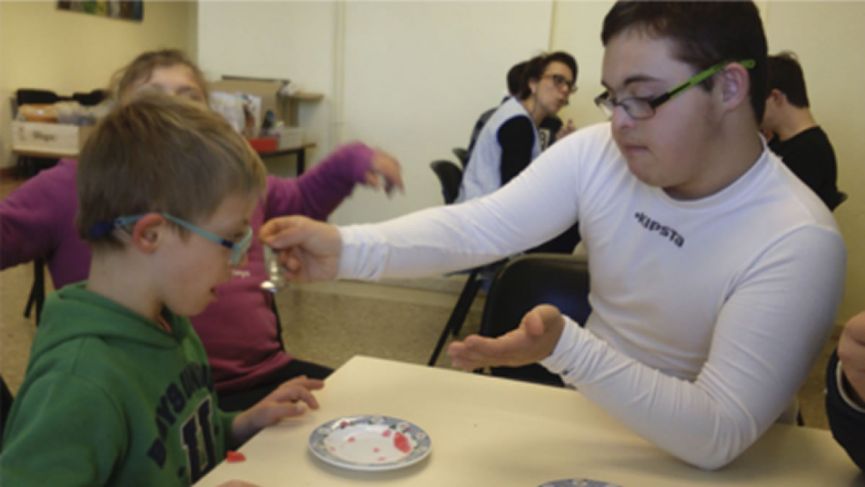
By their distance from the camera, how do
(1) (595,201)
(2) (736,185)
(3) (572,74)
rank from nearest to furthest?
(2) (736,185), (1) (595,201), (3) (572,74)

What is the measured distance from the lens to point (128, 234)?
1.03 metres

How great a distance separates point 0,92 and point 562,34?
5.43 metres

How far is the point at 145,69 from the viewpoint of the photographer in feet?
5.52

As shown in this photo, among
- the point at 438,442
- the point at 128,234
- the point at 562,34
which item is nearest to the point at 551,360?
the point at 438,442

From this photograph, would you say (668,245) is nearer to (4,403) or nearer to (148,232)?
(148,232)

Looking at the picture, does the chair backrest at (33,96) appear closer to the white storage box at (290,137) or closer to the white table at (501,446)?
the white storage box at (290,137)

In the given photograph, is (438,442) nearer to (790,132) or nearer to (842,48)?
(790,132)

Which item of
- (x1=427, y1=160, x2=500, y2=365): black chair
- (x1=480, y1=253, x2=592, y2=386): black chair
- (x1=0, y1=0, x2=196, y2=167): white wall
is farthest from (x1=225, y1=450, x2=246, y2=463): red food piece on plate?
(x1=0, y1=0, x2=196, y2=167): white wall

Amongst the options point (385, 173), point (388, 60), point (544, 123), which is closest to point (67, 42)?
point (388, 60)

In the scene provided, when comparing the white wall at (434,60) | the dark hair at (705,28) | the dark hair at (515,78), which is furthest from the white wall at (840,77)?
the dark hair at (705,28)

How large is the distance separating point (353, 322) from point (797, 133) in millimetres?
2210

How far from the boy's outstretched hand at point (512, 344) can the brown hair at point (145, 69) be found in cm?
101

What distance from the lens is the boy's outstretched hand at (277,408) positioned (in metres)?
1.13

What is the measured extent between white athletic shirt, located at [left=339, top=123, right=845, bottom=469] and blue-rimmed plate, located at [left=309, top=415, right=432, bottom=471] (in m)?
0.23
